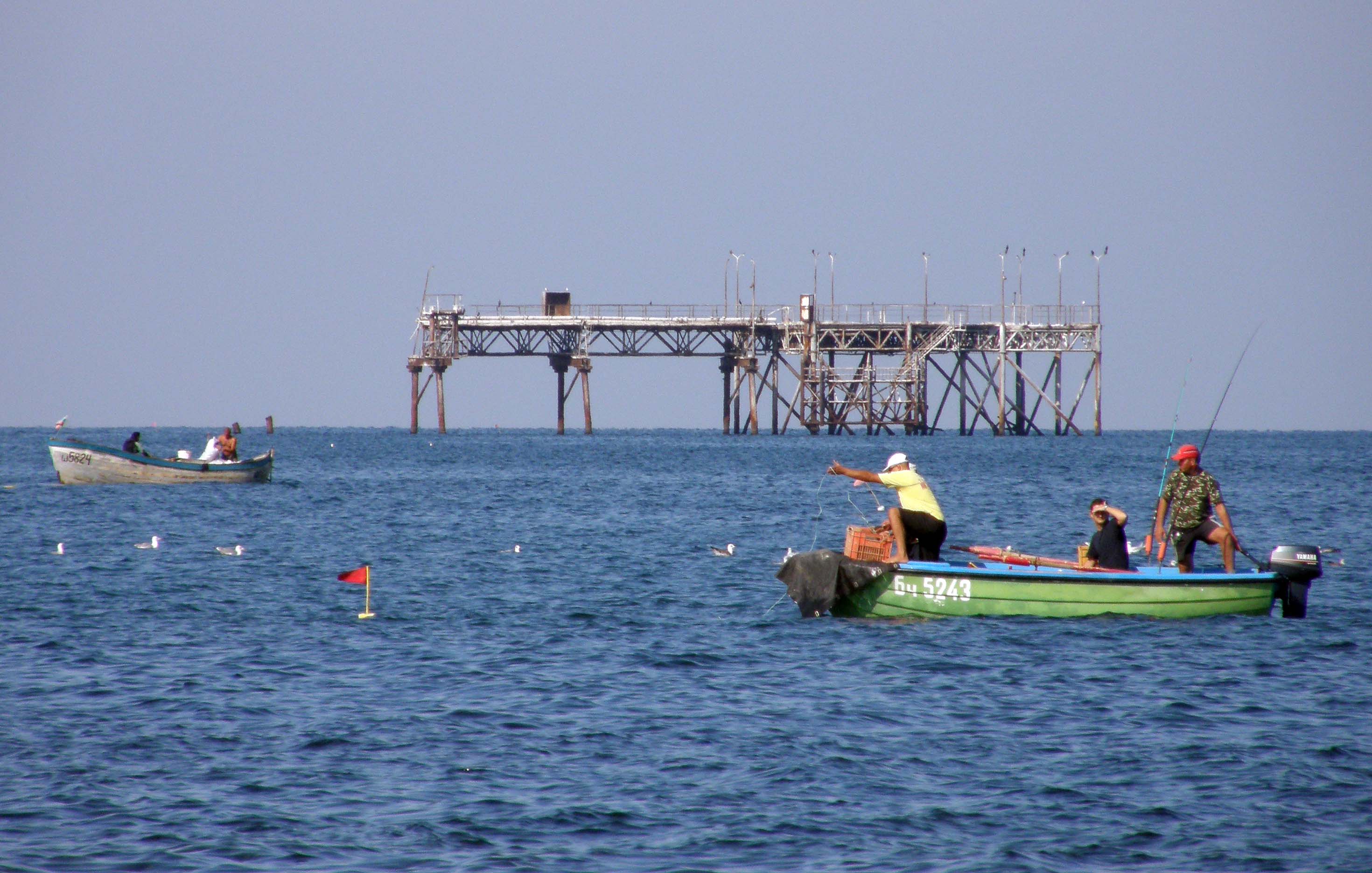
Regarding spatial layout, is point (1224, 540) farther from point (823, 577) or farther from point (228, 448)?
point (228, 448)

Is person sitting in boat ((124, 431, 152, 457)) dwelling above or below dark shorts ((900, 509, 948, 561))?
above

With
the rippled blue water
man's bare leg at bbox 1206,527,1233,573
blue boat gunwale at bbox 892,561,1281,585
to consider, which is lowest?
the rippled blue water

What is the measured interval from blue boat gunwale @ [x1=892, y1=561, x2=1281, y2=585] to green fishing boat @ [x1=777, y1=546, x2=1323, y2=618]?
1 cm

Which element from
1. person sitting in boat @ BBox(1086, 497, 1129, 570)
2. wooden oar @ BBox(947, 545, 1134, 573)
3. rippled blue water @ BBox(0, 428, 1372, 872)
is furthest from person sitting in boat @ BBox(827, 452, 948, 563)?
person sitting in boat @ BBox(1086, 497, 1129, 570)

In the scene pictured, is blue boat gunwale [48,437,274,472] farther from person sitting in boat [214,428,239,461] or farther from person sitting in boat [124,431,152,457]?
person sitting in boat [214,428,239,461]

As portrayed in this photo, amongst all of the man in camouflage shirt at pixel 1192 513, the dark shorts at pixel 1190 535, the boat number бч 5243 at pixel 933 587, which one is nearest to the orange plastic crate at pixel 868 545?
the boat number бч 5243 at pixel 933 587

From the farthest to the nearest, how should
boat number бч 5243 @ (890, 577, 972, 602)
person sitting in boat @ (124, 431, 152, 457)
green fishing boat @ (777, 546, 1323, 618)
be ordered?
person sitting in boat @ (124, 431, 152, 457)
boat number бч 5243 @ (890, 577, 972, 602)
green fishing boat @ (777, 546, 1323, 618)

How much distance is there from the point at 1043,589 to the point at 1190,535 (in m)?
1.92

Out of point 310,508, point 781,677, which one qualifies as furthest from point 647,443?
point 781,677

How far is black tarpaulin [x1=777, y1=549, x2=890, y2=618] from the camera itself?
19328 mm

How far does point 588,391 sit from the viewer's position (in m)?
95.9

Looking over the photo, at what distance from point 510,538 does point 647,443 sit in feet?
254

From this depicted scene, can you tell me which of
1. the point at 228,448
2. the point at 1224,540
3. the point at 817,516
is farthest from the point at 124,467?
the point at 1224,540

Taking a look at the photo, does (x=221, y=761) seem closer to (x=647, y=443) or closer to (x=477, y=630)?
(x=477, y=630)
